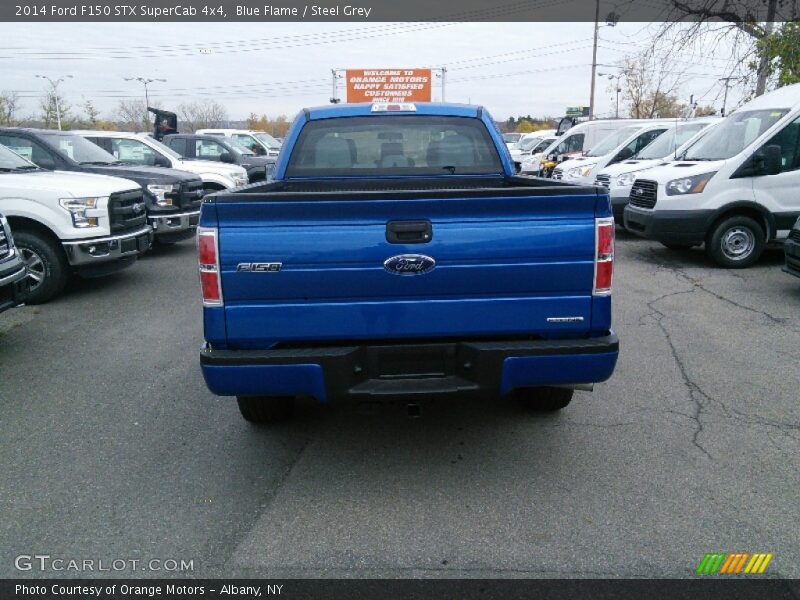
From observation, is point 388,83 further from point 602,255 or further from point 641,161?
point 602,255

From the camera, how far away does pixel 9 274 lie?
5523mm

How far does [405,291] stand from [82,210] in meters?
5.85

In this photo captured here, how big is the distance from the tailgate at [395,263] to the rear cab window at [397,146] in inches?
80.6

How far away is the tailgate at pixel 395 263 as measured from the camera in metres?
2.94

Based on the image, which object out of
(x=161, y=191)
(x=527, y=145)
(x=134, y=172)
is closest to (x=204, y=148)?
(x=134, y=172)

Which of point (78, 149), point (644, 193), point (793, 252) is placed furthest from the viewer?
point (78, 149)

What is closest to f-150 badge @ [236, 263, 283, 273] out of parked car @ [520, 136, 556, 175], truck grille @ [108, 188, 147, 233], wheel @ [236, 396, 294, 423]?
wheel @ [236, 396, 294, 423]

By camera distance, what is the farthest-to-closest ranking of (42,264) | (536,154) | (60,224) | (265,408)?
(536,154) → (42,264) → (60,224) → (265,408)

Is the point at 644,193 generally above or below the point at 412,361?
above

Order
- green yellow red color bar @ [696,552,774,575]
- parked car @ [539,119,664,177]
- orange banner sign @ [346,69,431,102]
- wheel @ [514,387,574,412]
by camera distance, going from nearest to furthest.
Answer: green yellow red color bar @ [696,552,774,575]
wheel @ [514,387,574,412]
parked car @ [539,119,664,177]
orange banner sign @ [346,69,431,102]

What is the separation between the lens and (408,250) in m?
2.98

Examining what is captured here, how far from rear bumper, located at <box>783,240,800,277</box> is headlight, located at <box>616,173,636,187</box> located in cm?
478

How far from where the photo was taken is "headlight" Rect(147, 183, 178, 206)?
9.92 meters

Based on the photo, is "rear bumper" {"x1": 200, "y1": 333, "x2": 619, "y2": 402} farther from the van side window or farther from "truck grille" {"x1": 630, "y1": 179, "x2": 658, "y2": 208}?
the van side window
